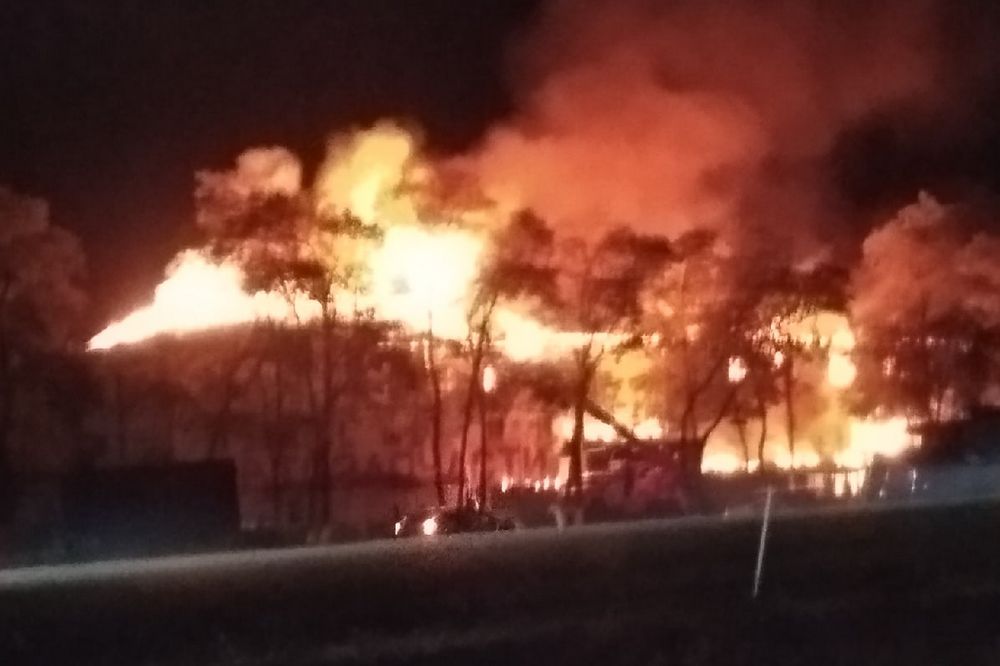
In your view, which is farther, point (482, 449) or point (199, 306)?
point (482, 449)

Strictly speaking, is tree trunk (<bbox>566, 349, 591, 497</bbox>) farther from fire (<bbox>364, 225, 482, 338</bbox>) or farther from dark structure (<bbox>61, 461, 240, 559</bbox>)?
dark structure (<bbox>61, 461, 240, 559</bbox>)

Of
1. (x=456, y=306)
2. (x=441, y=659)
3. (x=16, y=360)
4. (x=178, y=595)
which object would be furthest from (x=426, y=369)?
(x=441, y=659)

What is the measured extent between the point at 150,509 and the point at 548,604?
1805 centimetres

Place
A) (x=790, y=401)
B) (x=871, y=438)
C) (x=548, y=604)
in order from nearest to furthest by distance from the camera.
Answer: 1. (x=548, y=604)
2. (x=790, y=401)
3. (x=871, y=438)

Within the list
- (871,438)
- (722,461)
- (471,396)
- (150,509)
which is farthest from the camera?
(871,438)

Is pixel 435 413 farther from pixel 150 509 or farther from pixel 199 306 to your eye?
pixel 150 509

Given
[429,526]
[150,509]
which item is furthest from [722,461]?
[150,509]

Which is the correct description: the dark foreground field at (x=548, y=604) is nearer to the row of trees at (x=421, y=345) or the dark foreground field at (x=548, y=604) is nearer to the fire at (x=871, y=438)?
the row of trees at (x=421, y=345)

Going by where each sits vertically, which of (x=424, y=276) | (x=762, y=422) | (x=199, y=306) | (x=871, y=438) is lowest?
(x=871, y=438)

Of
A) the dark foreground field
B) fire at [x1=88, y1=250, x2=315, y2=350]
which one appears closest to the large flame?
fire at [x1=88, y1=250, x2=315, y2=350]

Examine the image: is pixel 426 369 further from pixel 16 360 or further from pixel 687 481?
pixel 16 360

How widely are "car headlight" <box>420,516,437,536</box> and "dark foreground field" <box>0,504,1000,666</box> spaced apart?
19.1ft

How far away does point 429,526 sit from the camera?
124ft

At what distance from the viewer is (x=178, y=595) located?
2395 centimetres
